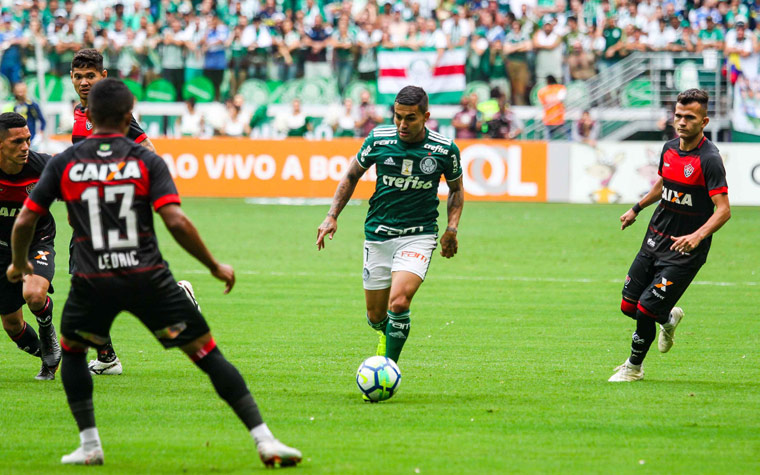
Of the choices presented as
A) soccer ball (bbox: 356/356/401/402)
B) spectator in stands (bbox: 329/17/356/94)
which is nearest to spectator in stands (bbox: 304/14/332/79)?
spectator in stands (bbox: 329/17/356/94)

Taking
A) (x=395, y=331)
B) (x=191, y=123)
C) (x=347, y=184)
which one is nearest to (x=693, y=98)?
(x=347, y=184)

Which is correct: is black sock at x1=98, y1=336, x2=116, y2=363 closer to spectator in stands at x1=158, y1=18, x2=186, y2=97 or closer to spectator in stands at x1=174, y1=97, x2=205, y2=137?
spectator in stands at x1=174, y1=97, x2=205, y2=137

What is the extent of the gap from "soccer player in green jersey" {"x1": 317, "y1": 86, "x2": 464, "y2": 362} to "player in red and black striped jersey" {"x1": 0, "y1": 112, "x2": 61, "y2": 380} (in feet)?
7.17

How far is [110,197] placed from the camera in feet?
18.6

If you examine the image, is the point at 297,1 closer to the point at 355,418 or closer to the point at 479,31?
the point at 479,31

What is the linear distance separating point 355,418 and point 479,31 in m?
23.7

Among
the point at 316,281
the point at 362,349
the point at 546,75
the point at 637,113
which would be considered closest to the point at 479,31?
the point at 546,75

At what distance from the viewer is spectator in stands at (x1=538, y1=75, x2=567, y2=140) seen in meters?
27.6

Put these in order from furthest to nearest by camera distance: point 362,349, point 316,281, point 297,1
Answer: point 297,1 < point 316,281 < point 362,349

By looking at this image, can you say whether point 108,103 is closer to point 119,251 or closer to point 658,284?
point 119,251

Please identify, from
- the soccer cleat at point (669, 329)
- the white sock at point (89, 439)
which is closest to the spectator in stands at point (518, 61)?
the soccer cleat at point (669, 329)

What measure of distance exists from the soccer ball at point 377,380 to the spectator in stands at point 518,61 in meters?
22.1

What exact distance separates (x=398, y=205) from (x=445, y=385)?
1433 millimetres

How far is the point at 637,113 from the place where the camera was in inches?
1127
